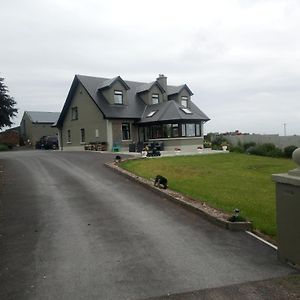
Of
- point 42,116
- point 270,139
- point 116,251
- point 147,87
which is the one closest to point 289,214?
point 116,251

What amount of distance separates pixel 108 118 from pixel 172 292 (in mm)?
31161

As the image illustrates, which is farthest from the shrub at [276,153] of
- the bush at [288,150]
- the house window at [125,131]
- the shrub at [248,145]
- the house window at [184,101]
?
the house window at [125,131]

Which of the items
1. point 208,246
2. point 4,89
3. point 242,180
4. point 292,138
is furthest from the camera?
point 292,138

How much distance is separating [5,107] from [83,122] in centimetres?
1238

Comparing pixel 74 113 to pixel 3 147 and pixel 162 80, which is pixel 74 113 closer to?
pixel 162 80

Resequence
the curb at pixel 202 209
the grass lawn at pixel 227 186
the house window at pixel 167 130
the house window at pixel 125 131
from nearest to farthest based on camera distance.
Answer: the curb at pixel 202 209, the grass lawn at pixel 227 186, the house window at pixel 167 130, the house window at pixel 125 131

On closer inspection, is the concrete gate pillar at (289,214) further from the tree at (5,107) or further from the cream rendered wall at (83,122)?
the cream rendered wall at (83,122)

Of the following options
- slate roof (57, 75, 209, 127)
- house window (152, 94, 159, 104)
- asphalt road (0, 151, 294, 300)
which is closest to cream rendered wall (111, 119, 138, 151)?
slate roof (57, 75, 209, 127)

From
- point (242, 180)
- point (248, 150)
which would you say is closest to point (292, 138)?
point (248, 150)

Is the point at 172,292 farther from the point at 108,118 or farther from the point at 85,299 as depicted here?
the point at 108,118

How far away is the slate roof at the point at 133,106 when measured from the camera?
36.2m

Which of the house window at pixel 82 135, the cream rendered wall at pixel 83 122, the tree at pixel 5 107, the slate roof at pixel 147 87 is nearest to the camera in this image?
the tree at pixel 5 107

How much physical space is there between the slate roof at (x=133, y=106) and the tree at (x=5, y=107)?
28.9 feet

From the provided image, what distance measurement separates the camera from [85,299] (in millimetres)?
5262
